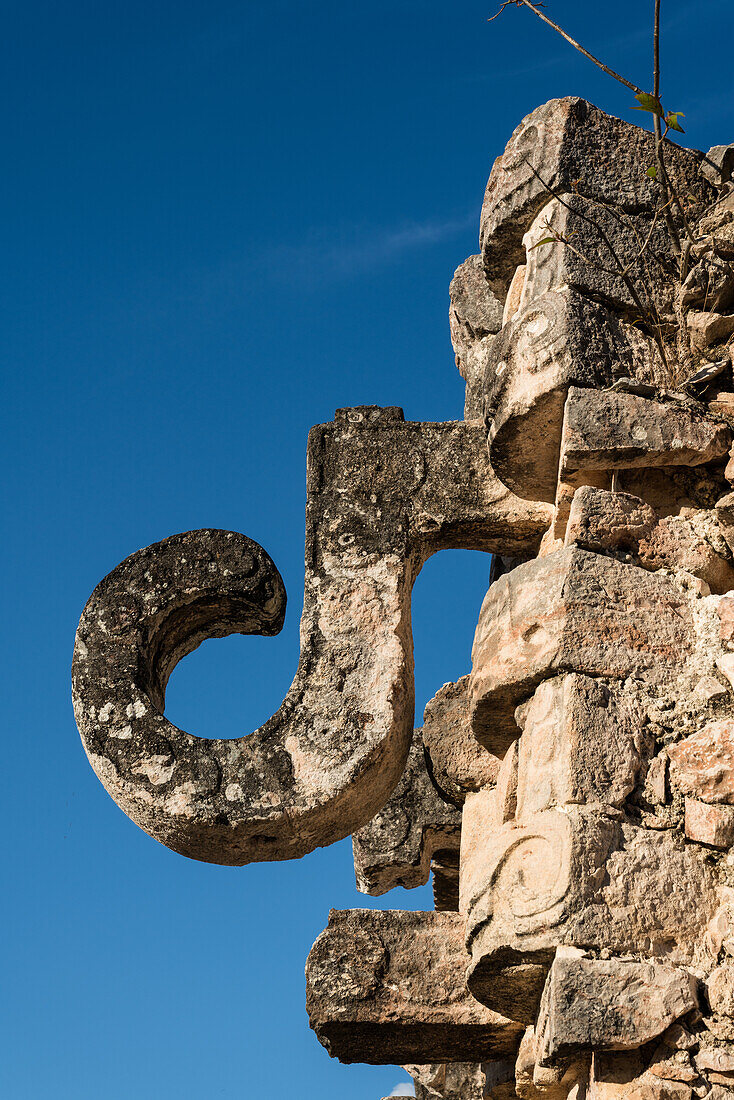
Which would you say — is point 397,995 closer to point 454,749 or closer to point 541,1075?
point 541,1075

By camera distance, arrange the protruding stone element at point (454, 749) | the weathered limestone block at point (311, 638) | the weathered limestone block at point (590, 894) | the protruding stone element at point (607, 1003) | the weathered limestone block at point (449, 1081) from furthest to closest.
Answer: the weathered limestone block at point (449, 1081), the protruding stone element at point (454, 749), the weathered limestone block at point (311, 638), the weathered limestone block at point (590, 894), the protruding stone element at point (607, 1003)

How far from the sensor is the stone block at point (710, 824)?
11.8ft

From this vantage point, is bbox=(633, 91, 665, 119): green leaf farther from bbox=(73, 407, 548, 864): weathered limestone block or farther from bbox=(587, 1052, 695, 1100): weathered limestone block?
bbox=(587, 1052, 695, 1100): weathered limestone block

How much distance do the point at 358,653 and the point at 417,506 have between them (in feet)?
1.91

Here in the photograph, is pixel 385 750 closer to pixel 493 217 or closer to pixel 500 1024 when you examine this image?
pixel 500 1024

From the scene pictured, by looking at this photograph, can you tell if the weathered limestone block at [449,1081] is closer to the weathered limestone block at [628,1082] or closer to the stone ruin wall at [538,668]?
the stone ruin wall at [538,668]

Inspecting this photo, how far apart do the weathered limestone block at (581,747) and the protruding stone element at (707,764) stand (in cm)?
10

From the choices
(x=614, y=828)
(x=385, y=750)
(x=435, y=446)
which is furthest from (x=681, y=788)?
(x=435, y=446)

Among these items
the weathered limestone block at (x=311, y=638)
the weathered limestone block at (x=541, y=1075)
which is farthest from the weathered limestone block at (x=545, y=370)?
the weathered limestone block at (x=541, y=1075)

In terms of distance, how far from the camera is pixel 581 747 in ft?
12.0

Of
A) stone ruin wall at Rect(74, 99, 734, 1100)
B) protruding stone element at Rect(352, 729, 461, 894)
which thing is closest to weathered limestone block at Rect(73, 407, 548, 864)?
stone ruin wall at Rect(74, 99, 734, 1100)

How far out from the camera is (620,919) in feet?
11.4

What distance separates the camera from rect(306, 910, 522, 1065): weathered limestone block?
14.1 feet

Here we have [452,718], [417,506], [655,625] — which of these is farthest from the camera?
[452,718]
